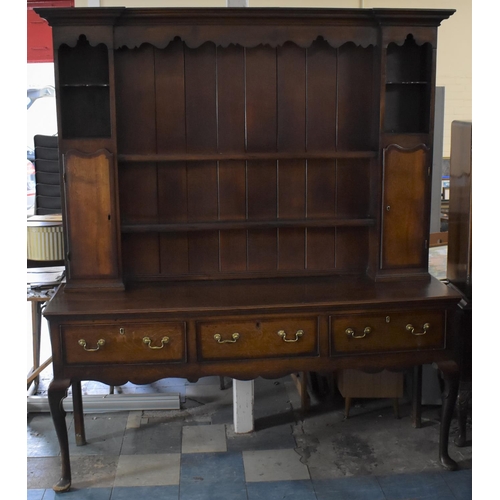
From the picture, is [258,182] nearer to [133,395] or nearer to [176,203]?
[176,203]

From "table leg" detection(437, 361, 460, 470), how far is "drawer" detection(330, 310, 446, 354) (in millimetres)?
102

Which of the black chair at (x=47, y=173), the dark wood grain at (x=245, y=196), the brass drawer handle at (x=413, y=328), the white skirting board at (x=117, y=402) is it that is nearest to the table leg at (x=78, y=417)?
the dark wood grain at (x=245, y=196)

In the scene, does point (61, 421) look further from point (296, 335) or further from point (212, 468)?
point (296, 335)

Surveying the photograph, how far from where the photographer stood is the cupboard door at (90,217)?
8.67 feet

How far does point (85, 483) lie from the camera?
2.72 meters

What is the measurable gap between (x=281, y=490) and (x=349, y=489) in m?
0.28

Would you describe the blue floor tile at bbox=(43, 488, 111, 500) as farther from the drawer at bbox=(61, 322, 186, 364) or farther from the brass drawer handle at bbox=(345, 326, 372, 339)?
the brass drawer handle at bbox=(345, 326, 372, 339)

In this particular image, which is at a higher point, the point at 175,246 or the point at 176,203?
the point at 176,203

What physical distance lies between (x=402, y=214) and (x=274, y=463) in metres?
1.26

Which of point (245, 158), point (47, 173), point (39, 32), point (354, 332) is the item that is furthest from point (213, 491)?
point (39, 32)

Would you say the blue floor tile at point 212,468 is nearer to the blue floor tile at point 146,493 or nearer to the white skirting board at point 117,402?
the blue floor tile at point 146,493

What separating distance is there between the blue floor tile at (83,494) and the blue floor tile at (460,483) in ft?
4.71

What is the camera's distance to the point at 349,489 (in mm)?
2652
